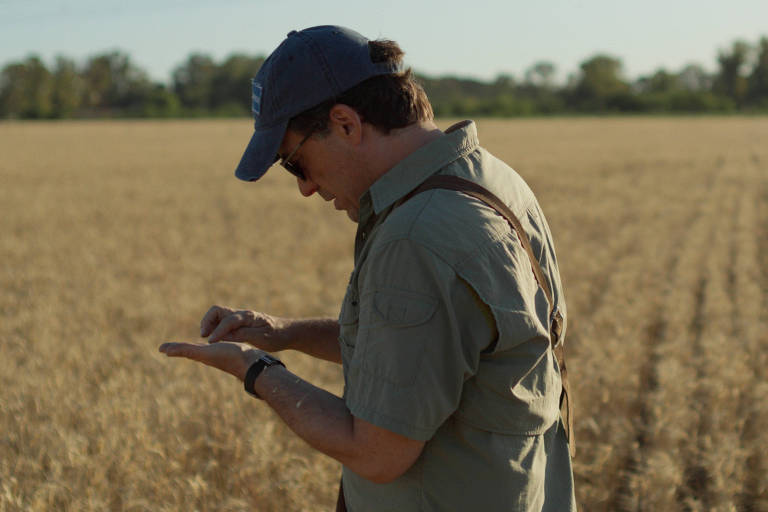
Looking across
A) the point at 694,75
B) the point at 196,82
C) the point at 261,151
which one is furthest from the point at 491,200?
the point at 694,75

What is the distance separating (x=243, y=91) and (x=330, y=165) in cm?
7994

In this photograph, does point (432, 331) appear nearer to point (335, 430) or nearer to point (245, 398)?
point (335, 430)

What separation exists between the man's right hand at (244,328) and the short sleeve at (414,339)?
0.70 metres

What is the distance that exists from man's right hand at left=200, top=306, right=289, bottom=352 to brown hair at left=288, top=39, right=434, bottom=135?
675mm

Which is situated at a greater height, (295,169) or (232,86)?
(232,86)

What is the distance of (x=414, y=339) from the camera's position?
4.54 feet

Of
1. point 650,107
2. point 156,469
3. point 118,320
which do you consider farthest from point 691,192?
point 650,107

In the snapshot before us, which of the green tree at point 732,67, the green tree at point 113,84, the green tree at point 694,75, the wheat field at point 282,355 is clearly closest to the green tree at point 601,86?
the green tree at point 732,67

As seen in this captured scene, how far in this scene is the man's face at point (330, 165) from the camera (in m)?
1.65

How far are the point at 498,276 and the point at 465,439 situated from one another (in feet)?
1.20

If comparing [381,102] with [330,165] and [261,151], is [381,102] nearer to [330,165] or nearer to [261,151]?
[330,165]

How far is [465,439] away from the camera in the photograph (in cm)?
156

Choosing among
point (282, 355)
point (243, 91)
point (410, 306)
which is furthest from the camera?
point (243, 91)

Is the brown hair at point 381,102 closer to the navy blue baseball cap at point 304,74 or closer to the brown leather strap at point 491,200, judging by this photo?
the navy blue baseball cap at point 304,74
